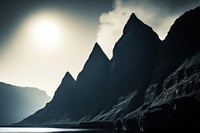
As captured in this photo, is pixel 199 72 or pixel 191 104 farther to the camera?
pixel 199 72

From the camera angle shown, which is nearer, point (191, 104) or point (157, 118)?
point (191, 104)

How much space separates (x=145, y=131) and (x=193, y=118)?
25927 mm

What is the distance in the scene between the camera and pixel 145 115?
11756 centimetres

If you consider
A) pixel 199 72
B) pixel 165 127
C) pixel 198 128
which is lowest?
pixel 198 128

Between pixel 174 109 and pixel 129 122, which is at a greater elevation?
pixel 129 122

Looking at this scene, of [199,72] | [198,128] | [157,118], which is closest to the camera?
[198,128]

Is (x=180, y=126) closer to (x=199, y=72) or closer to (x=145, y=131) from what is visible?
(x=145, y=131)

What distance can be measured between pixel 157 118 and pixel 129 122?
40561 mm

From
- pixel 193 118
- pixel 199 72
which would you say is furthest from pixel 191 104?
pixel 199 72

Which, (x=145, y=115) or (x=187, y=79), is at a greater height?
(x=187, y=79)

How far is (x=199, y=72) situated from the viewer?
189125 mm

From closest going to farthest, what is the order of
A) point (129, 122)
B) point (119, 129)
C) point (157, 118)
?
1. point (157, 118)
2. point (129, 122)
3. point (119, 129)

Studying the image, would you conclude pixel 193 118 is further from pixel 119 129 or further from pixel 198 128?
pixel 119 129

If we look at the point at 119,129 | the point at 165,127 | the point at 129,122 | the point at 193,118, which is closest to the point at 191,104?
the point at 193,118
